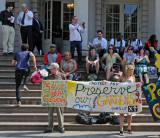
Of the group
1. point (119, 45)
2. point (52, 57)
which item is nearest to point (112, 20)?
point (119, 45)

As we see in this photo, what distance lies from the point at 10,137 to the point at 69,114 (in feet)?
6.64

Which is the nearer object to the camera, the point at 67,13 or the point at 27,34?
the point at 27,34

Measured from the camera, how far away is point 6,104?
10023mm

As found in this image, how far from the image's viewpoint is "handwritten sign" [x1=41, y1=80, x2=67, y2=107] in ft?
27.7

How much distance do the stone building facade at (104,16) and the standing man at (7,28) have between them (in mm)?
2141

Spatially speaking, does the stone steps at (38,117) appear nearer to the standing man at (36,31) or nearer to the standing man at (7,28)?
the standing man at (7,28)

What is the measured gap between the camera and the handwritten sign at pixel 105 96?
325 inches

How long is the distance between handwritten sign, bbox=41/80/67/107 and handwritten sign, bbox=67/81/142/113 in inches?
5.8

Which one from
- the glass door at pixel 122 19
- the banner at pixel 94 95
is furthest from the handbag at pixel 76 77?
the glass door at pixel 122 19

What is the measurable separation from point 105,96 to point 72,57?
421cm

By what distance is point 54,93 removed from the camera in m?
8.49

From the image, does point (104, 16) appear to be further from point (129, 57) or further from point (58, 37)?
point (129, 57)

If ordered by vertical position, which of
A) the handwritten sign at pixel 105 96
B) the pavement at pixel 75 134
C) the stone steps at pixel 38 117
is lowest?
the pavement at pixel 75 134

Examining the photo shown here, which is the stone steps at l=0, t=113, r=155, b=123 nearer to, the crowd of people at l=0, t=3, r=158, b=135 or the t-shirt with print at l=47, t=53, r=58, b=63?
the crowd of people at l=0, t=3, r=158, b=135
